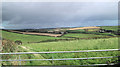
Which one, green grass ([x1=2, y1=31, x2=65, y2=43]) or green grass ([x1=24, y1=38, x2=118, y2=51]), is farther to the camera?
green grass ([x1=2, y1=31, x2=65, y2=43])

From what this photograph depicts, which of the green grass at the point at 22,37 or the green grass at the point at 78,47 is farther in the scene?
the green grass at the point at 22,37

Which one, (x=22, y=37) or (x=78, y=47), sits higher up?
(x=22, y=37)

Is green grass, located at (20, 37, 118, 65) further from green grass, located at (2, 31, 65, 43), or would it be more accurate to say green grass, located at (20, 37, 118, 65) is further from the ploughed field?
green grass, located at (2, 31, 65, 43)

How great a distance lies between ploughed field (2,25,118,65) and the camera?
4824 millimetres

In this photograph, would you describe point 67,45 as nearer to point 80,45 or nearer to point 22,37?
point 80,45

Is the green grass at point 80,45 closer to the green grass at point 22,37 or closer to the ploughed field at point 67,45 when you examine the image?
the ploughed field at point 67,45

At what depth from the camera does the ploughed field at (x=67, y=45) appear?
4824mm

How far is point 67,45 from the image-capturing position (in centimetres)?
495

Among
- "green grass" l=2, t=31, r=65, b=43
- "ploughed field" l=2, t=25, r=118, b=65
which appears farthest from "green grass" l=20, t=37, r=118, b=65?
"green grass" l=2, t=31, r=65, b=43

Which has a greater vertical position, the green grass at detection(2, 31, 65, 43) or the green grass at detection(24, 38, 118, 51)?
the green grass at detection(2, 31, 65, 43)

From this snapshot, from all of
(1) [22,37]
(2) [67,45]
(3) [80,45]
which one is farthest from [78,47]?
(1) [22,37]

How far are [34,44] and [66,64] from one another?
80.4 inches

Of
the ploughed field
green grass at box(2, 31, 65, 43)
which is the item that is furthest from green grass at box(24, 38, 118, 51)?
green grass at box(2, 31, 65, 43)

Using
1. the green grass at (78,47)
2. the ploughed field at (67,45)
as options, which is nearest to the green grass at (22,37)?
the ploughed field at (67,45)
